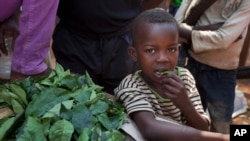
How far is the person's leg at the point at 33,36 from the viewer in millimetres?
1794

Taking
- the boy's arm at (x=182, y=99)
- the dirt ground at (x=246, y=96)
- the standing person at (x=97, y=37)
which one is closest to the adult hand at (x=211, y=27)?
the standing person at (x=97, y=37)

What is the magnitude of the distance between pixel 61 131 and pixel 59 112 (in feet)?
0.36

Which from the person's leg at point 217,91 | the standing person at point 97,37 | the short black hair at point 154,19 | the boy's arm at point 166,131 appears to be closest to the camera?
the boy's arm at point 166,131

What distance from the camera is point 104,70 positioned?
2.28m

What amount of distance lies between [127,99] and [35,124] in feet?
1.27

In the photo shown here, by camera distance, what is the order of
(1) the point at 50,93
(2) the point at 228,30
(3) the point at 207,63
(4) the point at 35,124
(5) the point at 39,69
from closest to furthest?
1. (4) the point at 35,124
2. (1) the point at 50,93
3. (5) the point at 39,69
4. (2) the point at 228,30
5. (3) the point at 207,63

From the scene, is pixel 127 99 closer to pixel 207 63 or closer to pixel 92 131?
pixel 92 131

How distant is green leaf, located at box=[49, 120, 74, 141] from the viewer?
4.44 feet

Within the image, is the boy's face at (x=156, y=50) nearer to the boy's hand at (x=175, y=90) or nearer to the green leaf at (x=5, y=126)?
the boy's hand at (x=175, y=90)

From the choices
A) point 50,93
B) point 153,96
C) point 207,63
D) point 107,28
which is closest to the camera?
point 50,93

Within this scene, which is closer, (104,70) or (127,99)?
(127,99)

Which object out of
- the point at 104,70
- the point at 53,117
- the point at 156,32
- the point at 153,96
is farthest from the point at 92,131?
the point at 104,70

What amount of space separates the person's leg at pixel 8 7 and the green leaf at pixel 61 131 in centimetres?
67

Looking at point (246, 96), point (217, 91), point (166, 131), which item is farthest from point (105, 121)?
point (246, 96)
